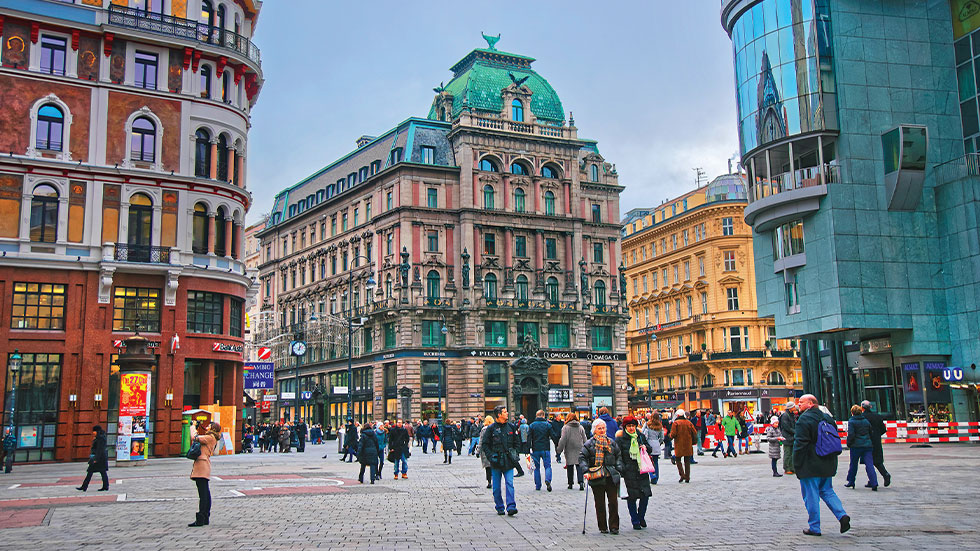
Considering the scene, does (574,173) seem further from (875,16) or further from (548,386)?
(875,16)

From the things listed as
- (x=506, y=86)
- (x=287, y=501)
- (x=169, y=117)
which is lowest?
(x=287, y=501)

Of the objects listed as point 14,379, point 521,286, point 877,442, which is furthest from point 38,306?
point 521,286

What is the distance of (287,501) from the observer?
19219mm

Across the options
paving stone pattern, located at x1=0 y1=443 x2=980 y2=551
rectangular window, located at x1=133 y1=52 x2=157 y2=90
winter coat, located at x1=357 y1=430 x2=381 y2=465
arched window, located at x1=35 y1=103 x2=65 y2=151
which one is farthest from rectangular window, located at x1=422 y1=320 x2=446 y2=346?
winter coat, located at x1=357 y1=430 x2=381 y2=465

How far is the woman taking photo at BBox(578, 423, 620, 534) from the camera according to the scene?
12953mm

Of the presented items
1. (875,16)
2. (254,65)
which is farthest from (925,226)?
(254,65)

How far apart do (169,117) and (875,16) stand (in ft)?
115

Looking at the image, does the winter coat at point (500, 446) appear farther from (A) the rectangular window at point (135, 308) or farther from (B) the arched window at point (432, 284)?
(B) the arched window at point (432, 284)

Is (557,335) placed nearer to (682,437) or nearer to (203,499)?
(682,437)

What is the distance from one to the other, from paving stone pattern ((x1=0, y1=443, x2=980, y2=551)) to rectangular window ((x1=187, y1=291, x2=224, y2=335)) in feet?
50.1

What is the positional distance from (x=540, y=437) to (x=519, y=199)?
183 feet

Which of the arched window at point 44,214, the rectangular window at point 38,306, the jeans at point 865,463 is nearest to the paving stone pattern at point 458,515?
the jeans at point 865,463

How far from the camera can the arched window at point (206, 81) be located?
1682 inches

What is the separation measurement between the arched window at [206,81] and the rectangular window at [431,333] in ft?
106
